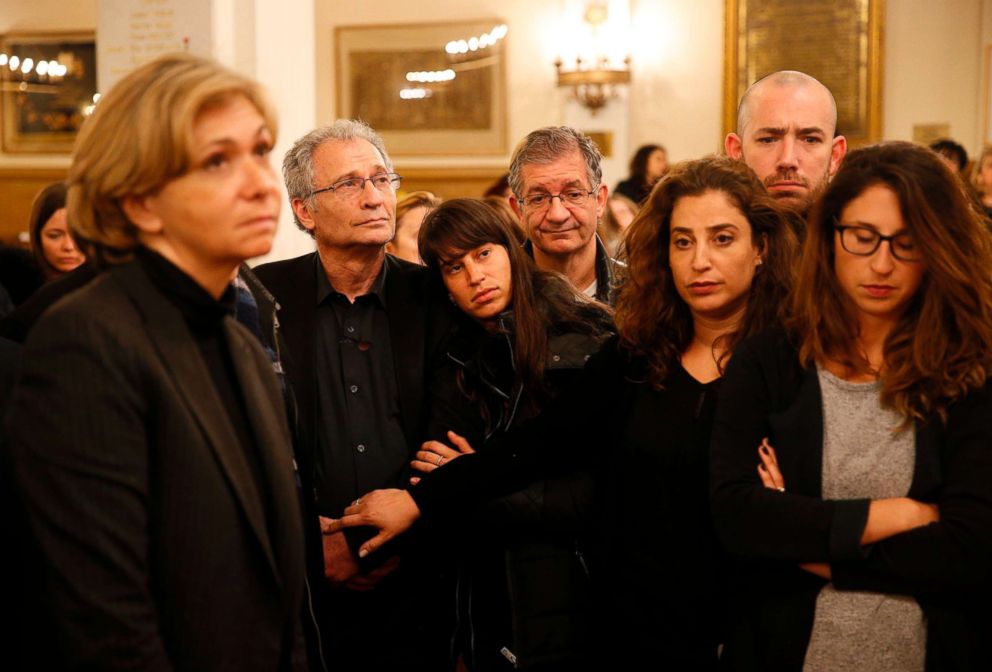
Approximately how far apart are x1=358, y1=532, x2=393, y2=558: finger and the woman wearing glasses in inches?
34.9

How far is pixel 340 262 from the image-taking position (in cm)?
291

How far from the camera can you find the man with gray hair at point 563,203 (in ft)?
10.2

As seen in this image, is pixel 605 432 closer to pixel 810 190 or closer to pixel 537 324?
pixel 537 324

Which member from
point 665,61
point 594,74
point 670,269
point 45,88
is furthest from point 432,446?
point 45,88

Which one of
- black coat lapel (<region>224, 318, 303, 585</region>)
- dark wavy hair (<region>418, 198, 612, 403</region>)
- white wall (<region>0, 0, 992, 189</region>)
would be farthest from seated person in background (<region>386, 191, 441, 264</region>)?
white wall (<region>0, 0, 992, 189</region>)

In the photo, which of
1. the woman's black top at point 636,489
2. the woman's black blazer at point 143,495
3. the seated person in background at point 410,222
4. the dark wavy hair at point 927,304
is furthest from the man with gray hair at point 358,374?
the seated person in background at point 410,222

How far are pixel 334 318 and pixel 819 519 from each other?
1464 mm

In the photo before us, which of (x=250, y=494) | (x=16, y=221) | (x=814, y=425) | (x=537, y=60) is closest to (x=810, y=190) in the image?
(x=814, y=425)

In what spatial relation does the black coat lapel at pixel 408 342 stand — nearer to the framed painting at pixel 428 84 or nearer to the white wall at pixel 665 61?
the white wall at pixel 665 61

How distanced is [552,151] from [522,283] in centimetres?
58

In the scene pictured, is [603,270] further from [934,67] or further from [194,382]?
[934,67]

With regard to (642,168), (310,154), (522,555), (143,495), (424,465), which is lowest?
(522,555)

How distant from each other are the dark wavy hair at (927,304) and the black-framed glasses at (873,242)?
0.07 feet

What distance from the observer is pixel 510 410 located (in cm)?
266
